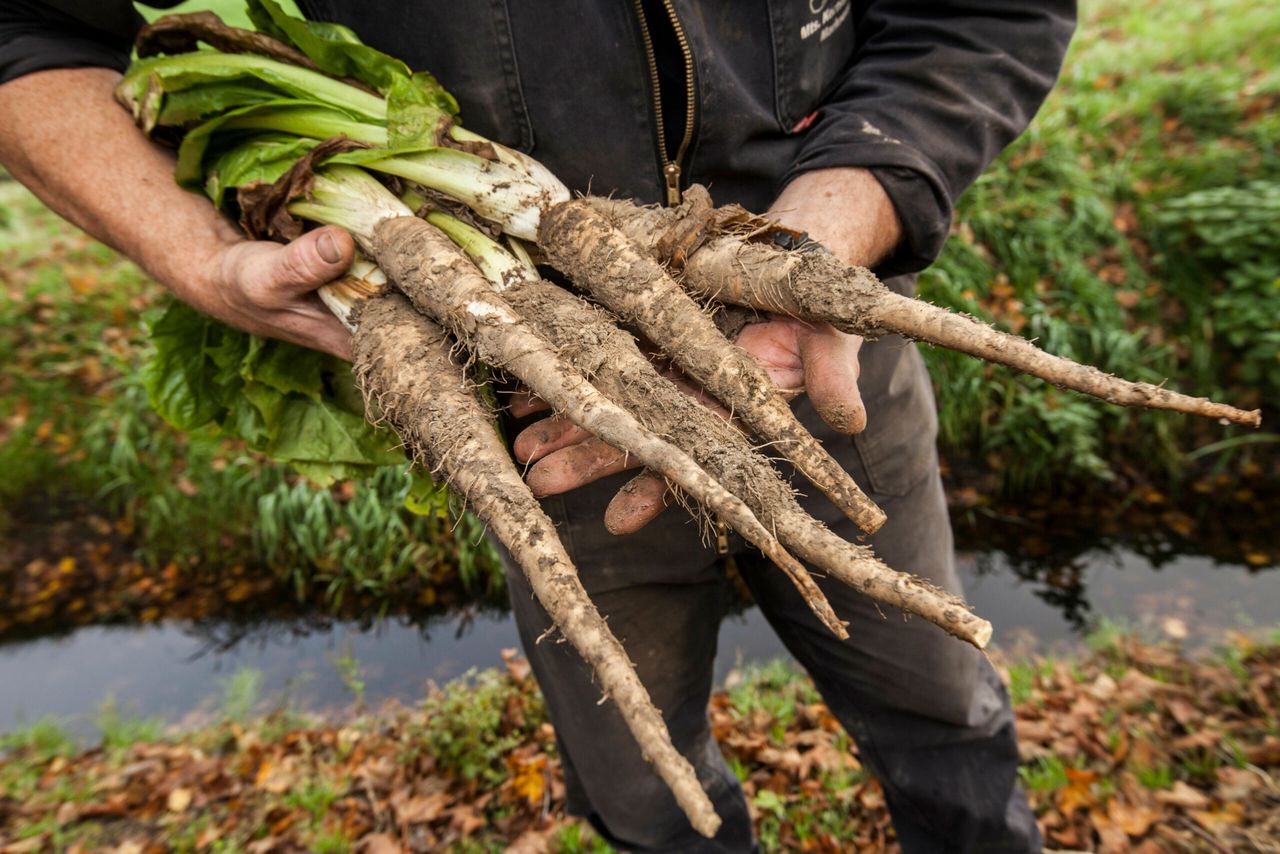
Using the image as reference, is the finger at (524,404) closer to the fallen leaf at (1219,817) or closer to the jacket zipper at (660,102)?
the jacket zipper at (660,102)

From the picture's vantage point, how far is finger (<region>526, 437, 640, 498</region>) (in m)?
1.48

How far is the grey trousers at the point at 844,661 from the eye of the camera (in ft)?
5.88

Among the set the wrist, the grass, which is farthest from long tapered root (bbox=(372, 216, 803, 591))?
the grass

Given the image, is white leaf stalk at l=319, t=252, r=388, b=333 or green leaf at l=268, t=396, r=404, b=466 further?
green leaf at l=268, t=396, r=404, b=466

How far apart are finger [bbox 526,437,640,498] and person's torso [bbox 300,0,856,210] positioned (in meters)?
0.62

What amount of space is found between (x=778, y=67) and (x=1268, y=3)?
6.74 metres

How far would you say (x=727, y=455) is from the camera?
1.37 metres

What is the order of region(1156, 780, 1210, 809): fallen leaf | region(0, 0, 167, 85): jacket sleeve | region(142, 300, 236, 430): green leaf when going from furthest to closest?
region(1156, 780, 1210, 809): fallen leaf
region(142, 300, 236, 430): green leaf
region(0, 0, 167, 85): jacket sleeve

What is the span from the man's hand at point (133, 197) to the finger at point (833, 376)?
37.4 inches

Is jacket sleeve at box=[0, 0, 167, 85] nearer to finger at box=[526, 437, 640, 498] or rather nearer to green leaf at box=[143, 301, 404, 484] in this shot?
green leaf at box=[143, 301, 404, 484]

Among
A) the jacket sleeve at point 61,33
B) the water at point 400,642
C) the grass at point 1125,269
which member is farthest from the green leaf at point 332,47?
the grass at point 1125,269

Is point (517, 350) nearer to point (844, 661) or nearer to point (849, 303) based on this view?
point (849, 303)

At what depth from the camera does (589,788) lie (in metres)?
2.01

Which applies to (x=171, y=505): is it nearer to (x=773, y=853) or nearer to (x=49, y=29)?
(x=49, y=29)
